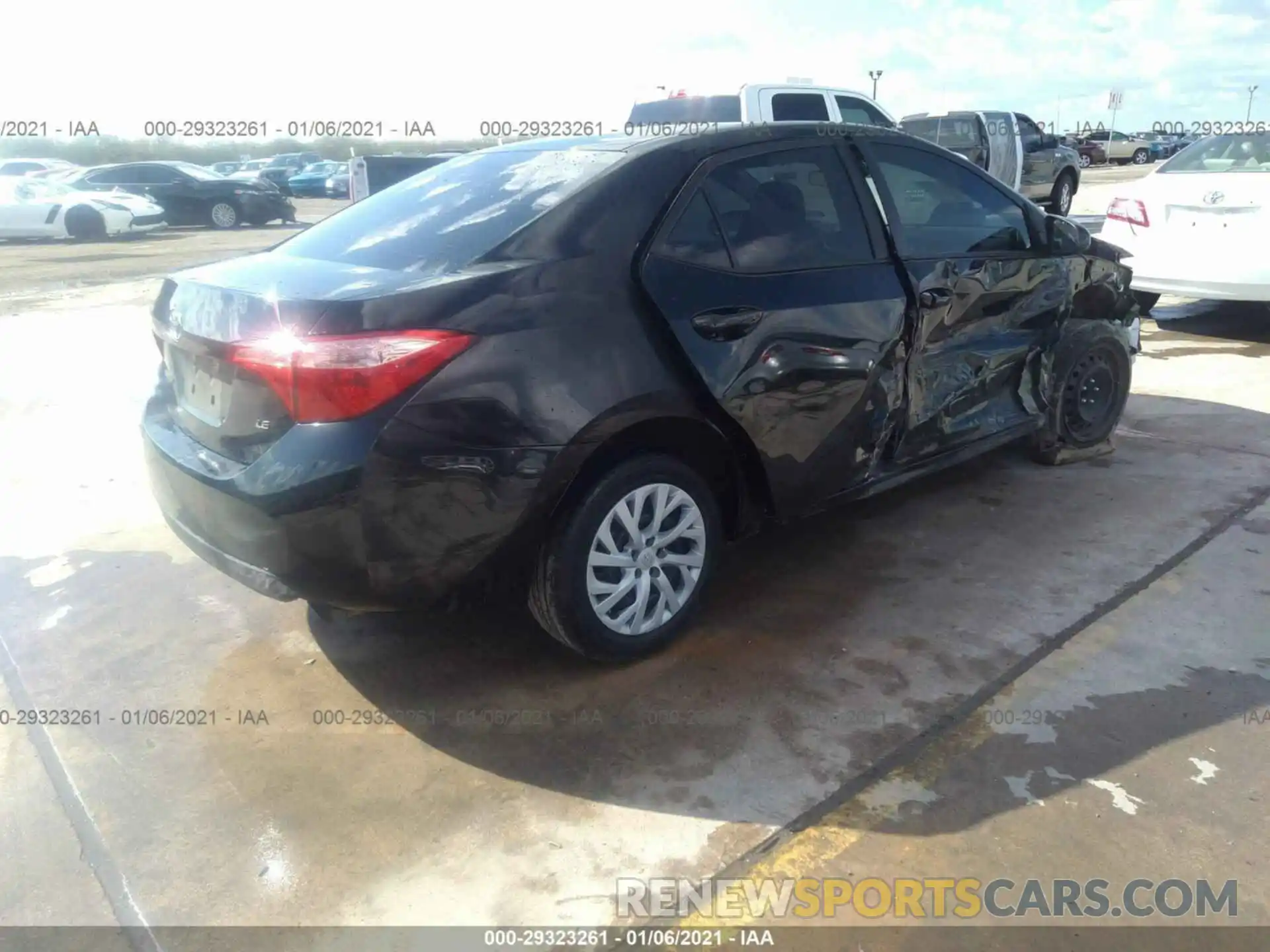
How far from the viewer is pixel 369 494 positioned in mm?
2533

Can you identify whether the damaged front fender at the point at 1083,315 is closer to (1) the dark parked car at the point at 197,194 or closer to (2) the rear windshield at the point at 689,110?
(2) the rear windshield at the point at 689,110

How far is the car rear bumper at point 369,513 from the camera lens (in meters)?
2.53

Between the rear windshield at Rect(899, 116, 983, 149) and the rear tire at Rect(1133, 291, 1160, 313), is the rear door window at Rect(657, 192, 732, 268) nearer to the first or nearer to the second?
the rear tire at Rect(1133, 291, 1160, 313)

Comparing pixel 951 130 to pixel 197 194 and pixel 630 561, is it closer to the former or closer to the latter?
pixel 630 561

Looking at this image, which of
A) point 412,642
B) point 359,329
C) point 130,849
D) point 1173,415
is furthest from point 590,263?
point 1173,415

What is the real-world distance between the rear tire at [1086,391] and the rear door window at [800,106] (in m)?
5.53

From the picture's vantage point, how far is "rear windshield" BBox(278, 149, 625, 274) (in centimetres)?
292

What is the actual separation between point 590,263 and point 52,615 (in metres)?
2.35

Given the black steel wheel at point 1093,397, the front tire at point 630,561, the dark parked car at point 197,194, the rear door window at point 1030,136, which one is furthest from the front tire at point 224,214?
the front tire at point 630,561

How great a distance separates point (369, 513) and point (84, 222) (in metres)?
18.0

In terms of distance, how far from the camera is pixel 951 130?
1408 cm

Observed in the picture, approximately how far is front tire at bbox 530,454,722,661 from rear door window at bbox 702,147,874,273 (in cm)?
76

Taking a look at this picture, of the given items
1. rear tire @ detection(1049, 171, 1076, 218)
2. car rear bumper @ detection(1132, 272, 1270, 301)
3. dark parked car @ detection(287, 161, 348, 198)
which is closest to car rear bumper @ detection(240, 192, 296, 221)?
dark parked car @ detection(287, 161, 348, 198)

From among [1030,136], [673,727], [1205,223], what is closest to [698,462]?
[673,727]
